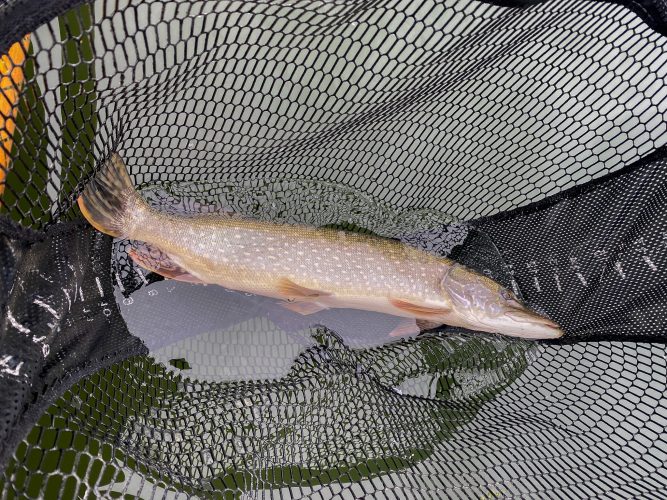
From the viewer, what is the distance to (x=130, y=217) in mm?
1621

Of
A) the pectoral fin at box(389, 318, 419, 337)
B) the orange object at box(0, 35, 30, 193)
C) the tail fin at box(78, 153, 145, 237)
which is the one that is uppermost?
the orange object at box(0, 35, 30, 193)

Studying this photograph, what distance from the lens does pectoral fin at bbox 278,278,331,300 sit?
180cm

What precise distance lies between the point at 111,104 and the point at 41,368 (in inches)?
28.7

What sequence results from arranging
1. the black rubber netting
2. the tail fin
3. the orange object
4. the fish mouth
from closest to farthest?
the orange object < the black rubber netting < the tail fin < the fish mouth

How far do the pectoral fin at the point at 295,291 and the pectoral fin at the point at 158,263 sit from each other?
0.31 m

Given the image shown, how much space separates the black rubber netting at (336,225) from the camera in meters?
1.31

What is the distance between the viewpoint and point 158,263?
178 centimetres

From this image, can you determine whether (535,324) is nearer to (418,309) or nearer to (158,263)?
(418,309)

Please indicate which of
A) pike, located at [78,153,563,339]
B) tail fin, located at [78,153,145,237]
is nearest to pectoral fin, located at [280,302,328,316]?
pike, located at [78,153,563,339]

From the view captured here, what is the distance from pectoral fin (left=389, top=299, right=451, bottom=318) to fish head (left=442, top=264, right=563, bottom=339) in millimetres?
56

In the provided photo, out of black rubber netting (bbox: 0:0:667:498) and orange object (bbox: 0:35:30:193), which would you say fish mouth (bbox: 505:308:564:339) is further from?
orange object (bbox: 0:35:30:193)

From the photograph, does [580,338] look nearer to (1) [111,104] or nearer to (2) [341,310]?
(2) [341,310]

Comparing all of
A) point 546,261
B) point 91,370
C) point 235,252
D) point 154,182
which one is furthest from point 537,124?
point 91,370

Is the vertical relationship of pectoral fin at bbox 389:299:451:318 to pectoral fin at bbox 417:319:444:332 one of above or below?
above
